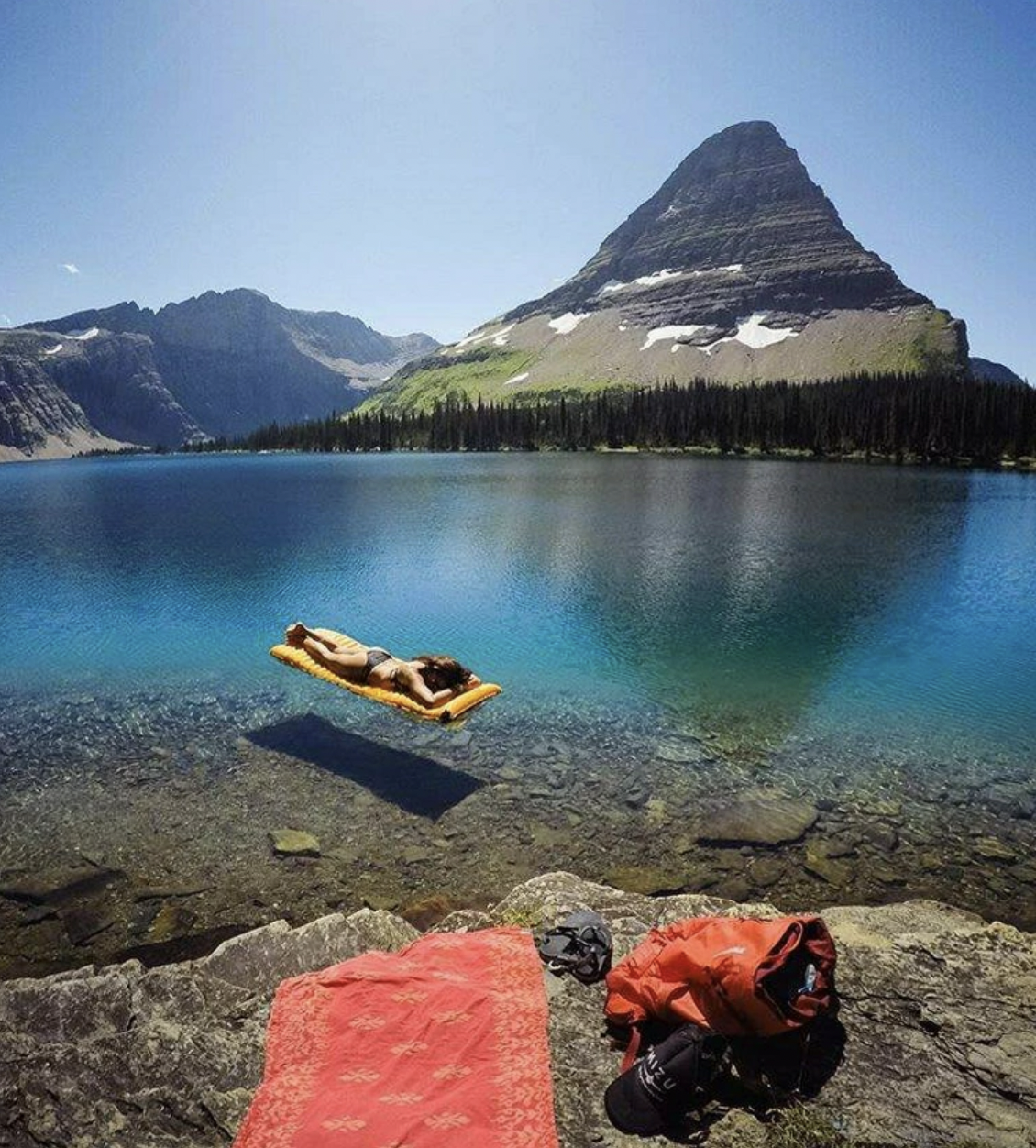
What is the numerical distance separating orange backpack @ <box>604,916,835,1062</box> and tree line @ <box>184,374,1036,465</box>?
409 feet

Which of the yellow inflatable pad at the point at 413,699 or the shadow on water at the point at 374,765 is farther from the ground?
the yellow inflatable pad at the point at 413,699

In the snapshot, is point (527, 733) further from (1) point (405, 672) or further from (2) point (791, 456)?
(2) point (791, 456)

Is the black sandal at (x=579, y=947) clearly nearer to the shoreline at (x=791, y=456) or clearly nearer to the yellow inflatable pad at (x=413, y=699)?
the yellow inflatable pad at (x=413, y=699)

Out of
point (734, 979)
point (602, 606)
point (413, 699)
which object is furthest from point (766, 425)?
point (734, 979)

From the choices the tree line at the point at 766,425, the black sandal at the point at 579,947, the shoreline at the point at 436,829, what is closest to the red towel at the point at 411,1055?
the black sandal at the point at 579,947

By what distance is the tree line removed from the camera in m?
110

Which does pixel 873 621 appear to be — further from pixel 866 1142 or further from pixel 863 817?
pixel 866 1142

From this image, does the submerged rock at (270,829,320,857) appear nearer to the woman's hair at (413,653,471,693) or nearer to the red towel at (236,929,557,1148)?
the woman's hair at (413,653,471,693)

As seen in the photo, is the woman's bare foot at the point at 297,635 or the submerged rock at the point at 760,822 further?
the woman's bare foot at the point at 297,635

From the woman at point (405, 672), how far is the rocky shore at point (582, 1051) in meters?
5.79

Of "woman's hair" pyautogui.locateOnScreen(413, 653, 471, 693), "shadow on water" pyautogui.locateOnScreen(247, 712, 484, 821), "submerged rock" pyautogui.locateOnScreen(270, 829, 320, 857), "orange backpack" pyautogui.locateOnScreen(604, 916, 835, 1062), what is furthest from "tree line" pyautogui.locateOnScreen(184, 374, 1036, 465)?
"orange backpack" pyautogui.locateOnScreen(604, 916, 835, 1062)

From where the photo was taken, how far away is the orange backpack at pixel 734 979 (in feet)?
17.7

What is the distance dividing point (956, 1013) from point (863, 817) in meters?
5.87

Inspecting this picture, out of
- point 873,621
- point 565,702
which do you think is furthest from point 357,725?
point 873,621
